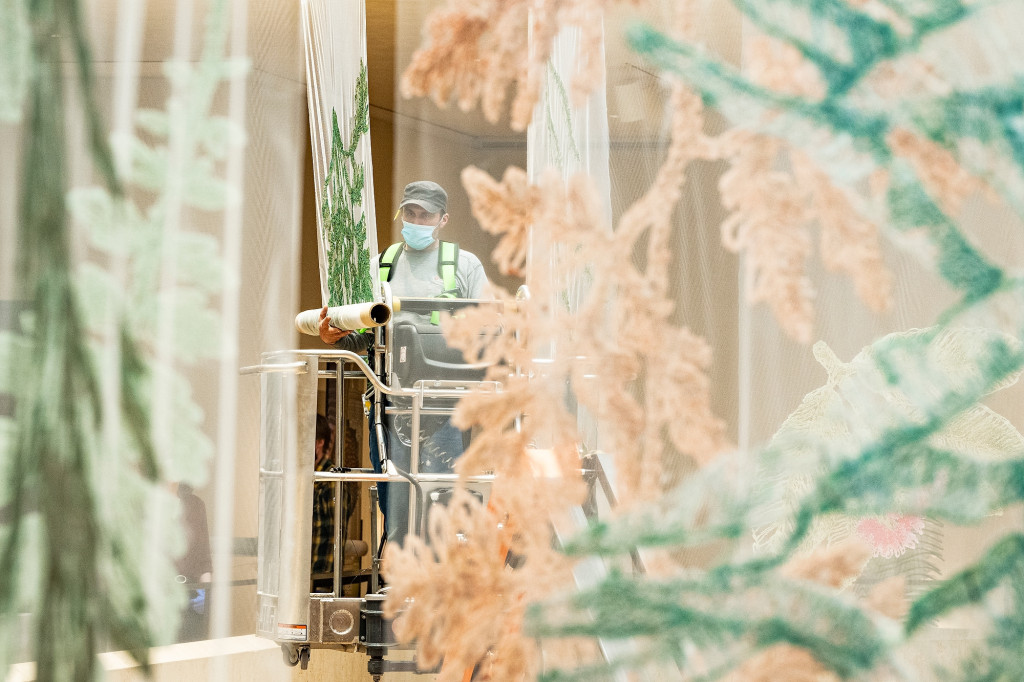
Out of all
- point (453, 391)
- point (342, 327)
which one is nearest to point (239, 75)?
point (342, 327)

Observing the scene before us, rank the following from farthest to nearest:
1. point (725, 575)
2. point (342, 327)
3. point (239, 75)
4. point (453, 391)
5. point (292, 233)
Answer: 1. point (453, 391)
2. point (342, 327)
3. point (292, 233)
4. point (239, 75)
5. point (725, 575)

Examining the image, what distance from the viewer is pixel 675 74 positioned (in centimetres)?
72

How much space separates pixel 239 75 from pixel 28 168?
6.4 inches

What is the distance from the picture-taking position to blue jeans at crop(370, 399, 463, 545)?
218 centimetres

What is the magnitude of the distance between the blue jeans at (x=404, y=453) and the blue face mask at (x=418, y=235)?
439 millimetres

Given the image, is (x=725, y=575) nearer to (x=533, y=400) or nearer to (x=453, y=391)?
(x=533, y=400)

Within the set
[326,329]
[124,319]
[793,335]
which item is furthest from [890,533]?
[326,329]

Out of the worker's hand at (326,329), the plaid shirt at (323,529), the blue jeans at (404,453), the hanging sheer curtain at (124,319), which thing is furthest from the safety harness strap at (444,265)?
the hanging sheer curtain at (124,319)

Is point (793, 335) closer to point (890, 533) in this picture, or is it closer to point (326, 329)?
point (890, 533)

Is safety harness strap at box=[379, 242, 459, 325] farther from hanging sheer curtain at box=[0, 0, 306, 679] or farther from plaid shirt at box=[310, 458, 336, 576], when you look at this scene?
hanging sheer curtain at box=[0, 0, 306, 679]

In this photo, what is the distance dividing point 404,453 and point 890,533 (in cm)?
173

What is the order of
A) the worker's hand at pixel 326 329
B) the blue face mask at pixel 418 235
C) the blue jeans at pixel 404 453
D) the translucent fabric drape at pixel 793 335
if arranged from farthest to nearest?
the blue face mask at pixel 418 235 → the blue jeans at pixel 404 453 → the worker's hand at pixel 326 329 → the translucent fabric drape at pixel 793 335

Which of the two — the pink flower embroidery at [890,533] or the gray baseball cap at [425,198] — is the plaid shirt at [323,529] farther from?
the pink flower embroidery at [890,533]

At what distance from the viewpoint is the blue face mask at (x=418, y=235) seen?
Result: 2.61m
